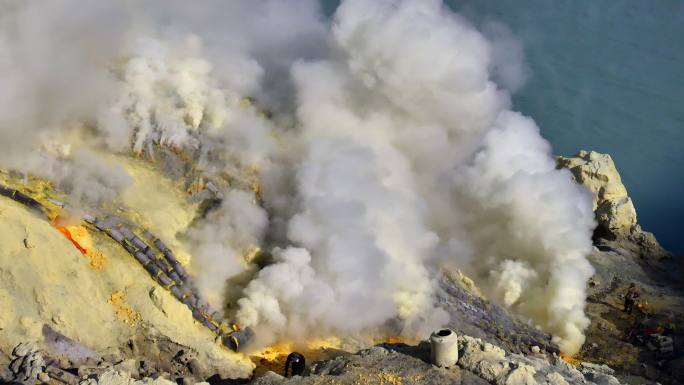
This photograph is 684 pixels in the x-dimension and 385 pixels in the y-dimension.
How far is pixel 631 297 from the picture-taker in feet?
79.9

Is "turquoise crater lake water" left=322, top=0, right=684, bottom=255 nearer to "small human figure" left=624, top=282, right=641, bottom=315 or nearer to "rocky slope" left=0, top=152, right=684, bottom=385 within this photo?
"small human figure" left=624, top=282, right=641, bottom=315

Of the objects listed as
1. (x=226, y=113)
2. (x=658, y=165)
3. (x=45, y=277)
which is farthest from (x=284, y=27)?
(x=658, y=165)

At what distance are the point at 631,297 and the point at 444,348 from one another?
12.0 meters

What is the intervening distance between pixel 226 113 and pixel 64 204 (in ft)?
20.5

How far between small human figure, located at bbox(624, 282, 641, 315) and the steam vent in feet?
0.39

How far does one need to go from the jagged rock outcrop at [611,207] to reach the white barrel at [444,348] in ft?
53.8

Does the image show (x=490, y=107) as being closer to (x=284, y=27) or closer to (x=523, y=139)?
(x=523, y=139)

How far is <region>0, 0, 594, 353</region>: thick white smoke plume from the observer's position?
18.4 m

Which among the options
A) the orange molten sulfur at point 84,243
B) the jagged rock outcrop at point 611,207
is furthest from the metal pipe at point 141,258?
the jagged rock outcrop at point 611,207

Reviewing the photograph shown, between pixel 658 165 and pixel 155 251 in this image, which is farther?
pixel 658 165

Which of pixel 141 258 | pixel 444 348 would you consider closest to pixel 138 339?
pixel 141 258

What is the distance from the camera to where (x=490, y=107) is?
27.4 meters

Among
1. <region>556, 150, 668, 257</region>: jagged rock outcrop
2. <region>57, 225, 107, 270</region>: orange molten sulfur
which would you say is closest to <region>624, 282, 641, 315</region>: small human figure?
<region>556, 150, 668, 257</region>: jagged rock outcrop

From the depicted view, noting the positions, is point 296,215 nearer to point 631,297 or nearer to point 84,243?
point 84,243
